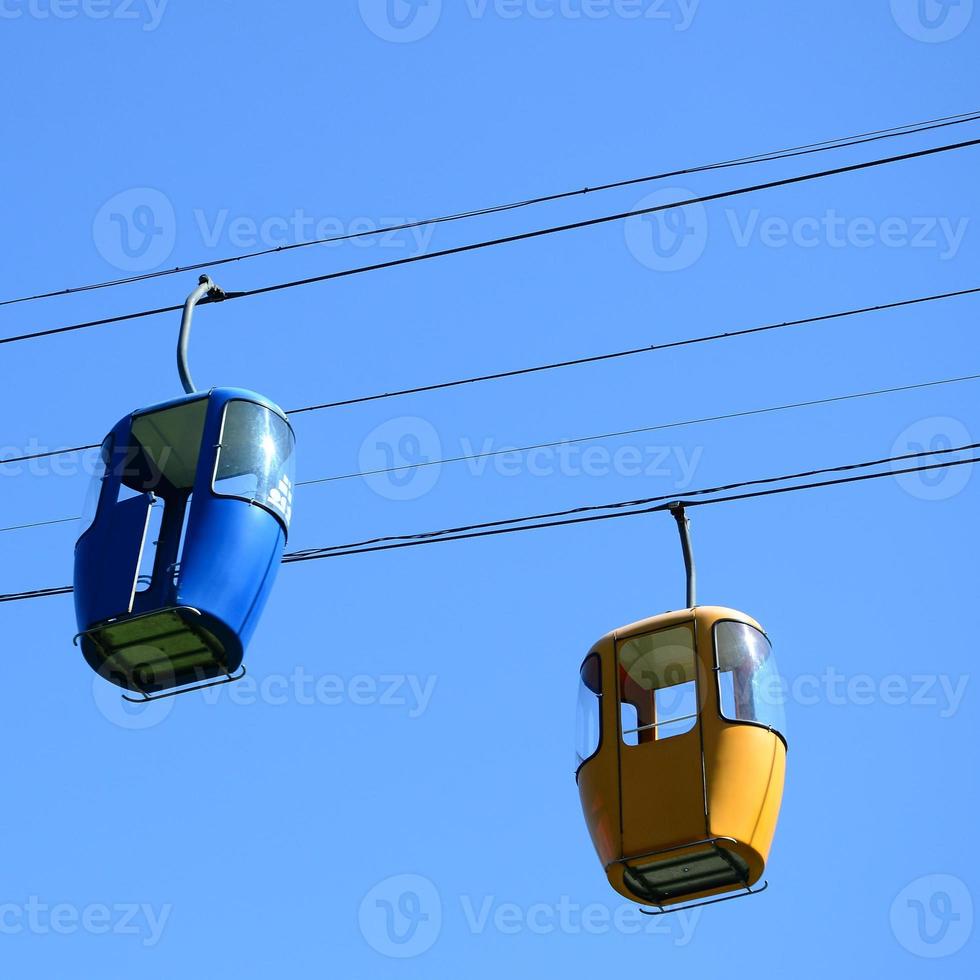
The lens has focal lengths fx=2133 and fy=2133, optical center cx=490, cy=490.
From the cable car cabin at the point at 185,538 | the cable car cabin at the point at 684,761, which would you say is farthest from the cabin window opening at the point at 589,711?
the cable car cabin at the point at 185,538

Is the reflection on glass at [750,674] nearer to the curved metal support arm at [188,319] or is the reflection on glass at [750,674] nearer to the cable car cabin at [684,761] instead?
the cable car cabin at [684,761]

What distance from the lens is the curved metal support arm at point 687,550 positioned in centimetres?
1342

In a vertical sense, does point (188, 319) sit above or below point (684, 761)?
above

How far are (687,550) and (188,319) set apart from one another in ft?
11.6

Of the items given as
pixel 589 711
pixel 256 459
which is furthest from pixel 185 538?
pixel 589 711

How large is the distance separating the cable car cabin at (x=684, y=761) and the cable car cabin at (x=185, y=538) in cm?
237

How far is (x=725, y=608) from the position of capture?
13.9 m

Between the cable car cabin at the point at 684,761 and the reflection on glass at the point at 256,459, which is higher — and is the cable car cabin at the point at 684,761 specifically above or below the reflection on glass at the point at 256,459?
below

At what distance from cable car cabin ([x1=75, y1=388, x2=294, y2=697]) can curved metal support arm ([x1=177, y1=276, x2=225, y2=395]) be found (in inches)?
8.2

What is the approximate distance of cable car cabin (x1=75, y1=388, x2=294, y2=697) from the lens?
41.7 ft

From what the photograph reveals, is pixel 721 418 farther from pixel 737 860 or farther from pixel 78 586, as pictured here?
pixel 78 586

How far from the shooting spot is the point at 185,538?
12852 mm

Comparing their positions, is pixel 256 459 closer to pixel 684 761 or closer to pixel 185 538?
pixel 185 538

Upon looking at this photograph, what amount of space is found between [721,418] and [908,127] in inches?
85.8
